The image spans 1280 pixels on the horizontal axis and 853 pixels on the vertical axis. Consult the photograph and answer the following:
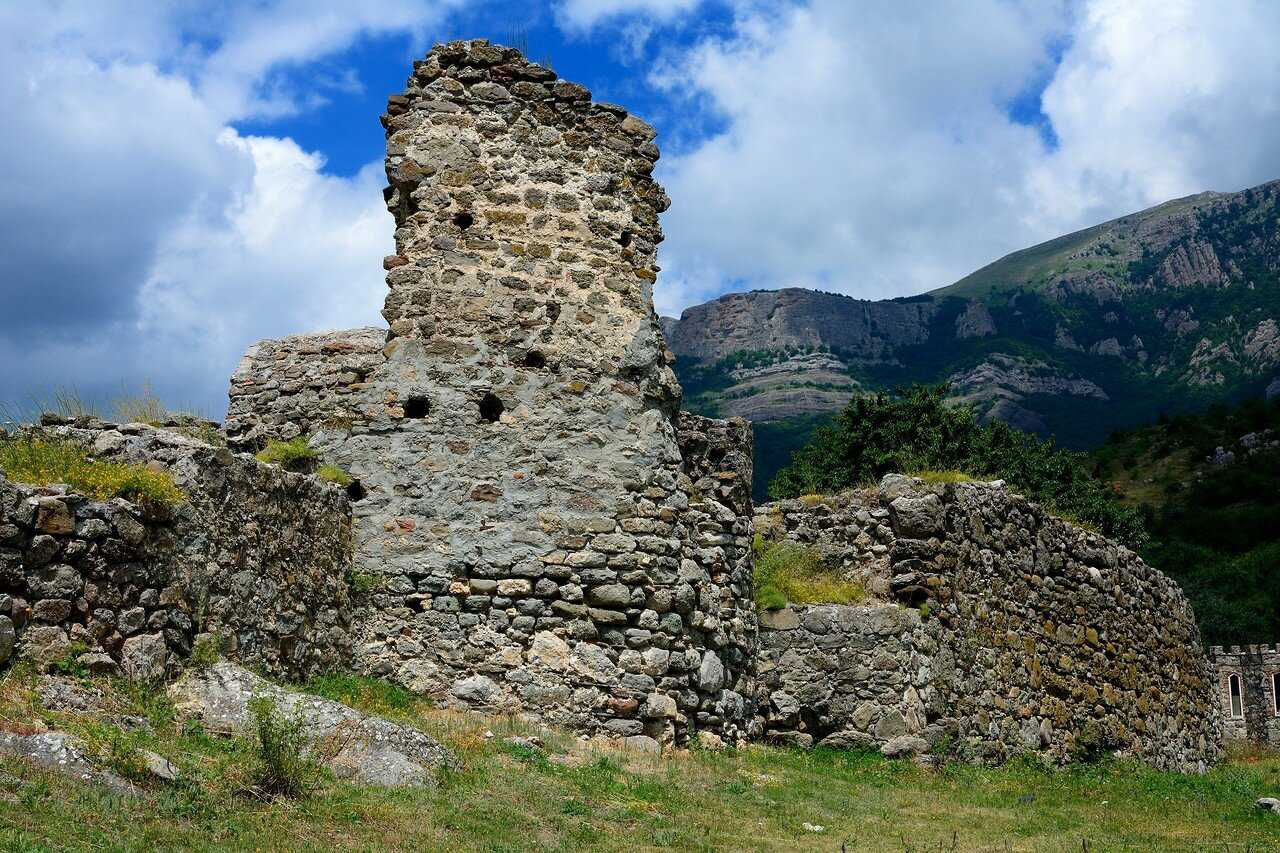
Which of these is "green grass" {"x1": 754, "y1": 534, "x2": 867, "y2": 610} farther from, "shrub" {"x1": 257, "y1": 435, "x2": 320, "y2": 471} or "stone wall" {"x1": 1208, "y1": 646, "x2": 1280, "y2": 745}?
"stone wall" {"x1": 1208, "y1": 646, "x2": 1280, "y2": 745}

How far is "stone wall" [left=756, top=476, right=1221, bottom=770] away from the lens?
12781 mm

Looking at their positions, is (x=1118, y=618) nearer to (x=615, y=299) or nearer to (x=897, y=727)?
(x=897, y=727)

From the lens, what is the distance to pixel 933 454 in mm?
38812

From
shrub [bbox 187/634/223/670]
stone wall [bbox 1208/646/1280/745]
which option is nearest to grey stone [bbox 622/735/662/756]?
shrub [bbox 187/634/223/670]

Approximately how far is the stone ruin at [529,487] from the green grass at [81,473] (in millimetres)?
853

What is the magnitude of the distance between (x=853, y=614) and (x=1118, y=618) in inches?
258

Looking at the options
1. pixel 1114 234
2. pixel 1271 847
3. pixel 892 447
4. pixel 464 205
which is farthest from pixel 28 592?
pixel 1114 234

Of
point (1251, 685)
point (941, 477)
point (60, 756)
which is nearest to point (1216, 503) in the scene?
point (1251, 685)

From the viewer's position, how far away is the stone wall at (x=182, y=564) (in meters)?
6.98

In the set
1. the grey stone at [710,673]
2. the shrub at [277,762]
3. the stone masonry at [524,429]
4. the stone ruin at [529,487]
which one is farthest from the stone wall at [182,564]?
the grey stone at [710,673]

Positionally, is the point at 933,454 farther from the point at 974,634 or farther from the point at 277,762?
the point at 277,762

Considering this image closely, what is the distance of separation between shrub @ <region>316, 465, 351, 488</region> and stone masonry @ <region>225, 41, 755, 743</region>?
0.11 meters

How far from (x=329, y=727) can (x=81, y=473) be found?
2337 mm

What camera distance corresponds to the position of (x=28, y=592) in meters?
6.91
